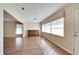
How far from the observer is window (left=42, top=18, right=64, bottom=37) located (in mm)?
2582

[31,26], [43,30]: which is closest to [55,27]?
[43,30]

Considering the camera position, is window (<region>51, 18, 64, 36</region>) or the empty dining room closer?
the empty dining room

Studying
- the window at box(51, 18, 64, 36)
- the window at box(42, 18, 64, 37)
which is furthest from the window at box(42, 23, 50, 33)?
the window at box(51, 18, 64, 36)

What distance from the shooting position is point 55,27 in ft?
8.96

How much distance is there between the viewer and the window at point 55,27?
258 centimetres

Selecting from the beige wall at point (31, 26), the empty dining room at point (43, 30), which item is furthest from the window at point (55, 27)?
the beige wall at point (31, 26)

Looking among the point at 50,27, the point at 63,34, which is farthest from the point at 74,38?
the point at 50,27

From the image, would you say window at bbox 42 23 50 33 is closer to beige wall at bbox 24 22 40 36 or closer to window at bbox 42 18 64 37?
window at bbox 42 18 64 37

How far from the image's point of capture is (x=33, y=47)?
2.59m

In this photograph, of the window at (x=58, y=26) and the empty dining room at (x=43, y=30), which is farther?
the window at (x=58, y=26)

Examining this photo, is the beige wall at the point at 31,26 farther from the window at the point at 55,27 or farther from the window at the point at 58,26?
the window at the point at 58,26

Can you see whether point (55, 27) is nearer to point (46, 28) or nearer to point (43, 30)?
point (46, 28)
